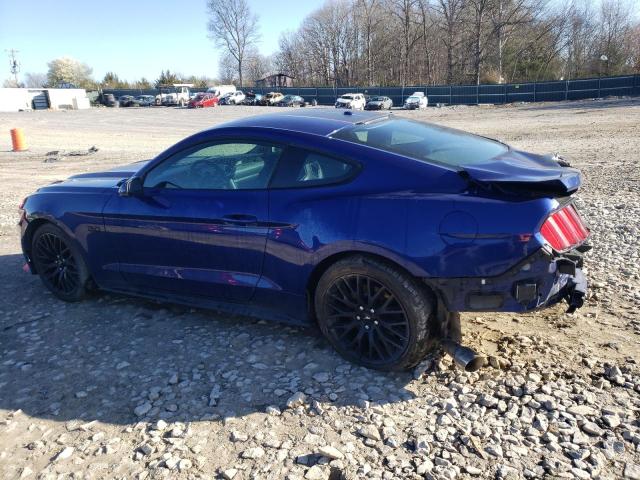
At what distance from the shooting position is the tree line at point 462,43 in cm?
6341

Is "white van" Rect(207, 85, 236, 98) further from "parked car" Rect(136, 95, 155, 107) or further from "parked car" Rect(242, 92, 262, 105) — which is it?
"parked car" Rect(136, 95, 155, 107)

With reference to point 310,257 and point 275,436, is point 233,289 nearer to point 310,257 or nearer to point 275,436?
point 310,257

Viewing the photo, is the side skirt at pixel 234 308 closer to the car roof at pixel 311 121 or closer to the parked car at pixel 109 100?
the car roof at pixel 311 121

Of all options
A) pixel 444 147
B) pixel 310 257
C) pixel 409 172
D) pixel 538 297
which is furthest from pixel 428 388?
pixel 444 147

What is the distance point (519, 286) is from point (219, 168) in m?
2.30

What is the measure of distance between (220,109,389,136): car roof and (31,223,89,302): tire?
182cm

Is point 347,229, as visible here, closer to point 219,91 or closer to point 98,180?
point 98,180

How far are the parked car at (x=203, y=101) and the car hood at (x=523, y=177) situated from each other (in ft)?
189

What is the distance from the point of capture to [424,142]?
3740 mm

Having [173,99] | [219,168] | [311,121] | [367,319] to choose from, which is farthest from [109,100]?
[367,319]

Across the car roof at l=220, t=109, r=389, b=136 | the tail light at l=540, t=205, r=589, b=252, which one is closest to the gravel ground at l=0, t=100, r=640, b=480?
the tail light at l=540, t=205, r=589, b=252

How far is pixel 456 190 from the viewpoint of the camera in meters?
3.08

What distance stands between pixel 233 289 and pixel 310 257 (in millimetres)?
710

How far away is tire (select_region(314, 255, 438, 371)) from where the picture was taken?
3.19 meters
